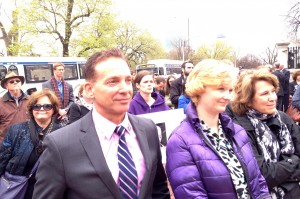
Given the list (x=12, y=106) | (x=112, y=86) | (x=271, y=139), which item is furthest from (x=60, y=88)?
(x=112, y=86)

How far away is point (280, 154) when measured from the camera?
2.74 metres

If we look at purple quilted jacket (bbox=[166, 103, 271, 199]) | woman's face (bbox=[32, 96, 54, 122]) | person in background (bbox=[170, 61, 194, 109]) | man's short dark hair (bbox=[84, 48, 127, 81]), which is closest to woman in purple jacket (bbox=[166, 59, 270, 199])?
purple quilted jacket (bbox=[166, 103, 271, 199])

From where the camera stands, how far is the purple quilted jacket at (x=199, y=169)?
7.01 ft

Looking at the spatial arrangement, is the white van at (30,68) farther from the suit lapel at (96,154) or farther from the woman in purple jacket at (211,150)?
the suit lapel at (96,154)

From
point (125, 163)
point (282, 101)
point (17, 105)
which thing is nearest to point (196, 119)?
point (125, 163)

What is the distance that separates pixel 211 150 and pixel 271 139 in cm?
80

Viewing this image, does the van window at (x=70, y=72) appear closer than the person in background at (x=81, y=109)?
No

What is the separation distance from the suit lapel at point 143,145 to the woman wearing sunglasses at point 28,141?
166 cm

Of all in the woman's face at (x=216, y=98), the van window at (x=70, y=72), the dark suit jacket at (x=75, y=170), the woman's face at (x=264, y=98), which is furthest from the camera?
the van window at (x=70, y=72)

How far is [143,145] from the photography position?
6.41 ft

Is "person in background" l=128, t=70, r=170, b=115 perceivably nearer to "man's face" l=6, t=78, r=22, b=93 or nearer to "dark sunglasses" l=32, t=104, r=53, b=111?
"dark sunglasses" l=32, t=104, r=53, b=111

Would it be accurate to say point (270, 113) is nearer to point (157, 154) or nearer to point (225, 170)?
point (225, 170)

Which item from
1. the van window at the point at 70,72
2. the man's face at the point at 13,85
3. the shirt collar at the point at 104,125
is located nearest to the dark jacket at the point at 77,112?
the man's face at the point at 13,85

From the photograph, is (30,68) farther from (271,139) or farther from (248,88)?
(271,139)
